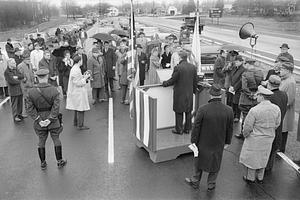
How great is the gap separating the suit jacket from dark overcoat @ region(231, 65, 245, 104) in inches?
169

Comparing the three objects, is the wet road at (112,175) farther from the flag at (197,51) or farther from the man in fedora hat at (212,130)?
the flag at (197,51)

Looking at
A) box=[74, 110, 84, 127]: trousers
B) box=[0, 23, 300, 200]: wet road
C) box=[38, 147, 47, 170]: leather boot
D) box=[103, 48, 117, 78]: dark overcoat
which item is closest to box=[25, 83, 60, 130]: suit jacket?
box=[38, 147, 47, 170]: leather boot

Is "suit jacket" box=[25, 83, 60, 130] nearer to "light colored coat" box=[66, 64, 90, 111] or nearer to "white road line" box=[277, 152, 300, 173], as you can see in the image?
"light colored coat" box=[66, 64, 90, 111]

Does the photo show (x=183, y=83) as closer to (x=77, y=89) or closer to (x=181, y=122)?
(x=181, y=122)

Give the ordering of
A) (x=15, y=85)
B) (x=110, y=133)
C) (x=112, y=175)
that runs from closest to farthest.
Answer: (x=112, y=175)
(x=110, y=133)
(x=15, y=85)

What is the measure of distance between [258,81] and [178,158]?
2512 millimetres

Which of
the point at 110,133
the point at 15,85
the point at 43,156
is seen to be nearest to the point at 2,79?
the point at 15,85

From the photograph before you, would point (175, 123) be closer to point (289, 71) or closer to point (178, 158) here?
point (178, 158)

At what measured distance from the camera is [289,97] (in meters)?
6.00

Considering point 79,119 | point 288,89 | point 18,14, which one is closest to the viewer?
point 288,89

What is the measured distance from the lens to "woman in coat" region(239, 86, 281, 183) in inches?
192

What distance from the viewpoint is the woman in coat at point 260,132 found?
487cm

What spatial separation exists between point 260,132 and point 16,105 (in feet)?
21.5

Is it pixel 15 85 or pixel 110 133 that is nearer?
pixel 110 133
